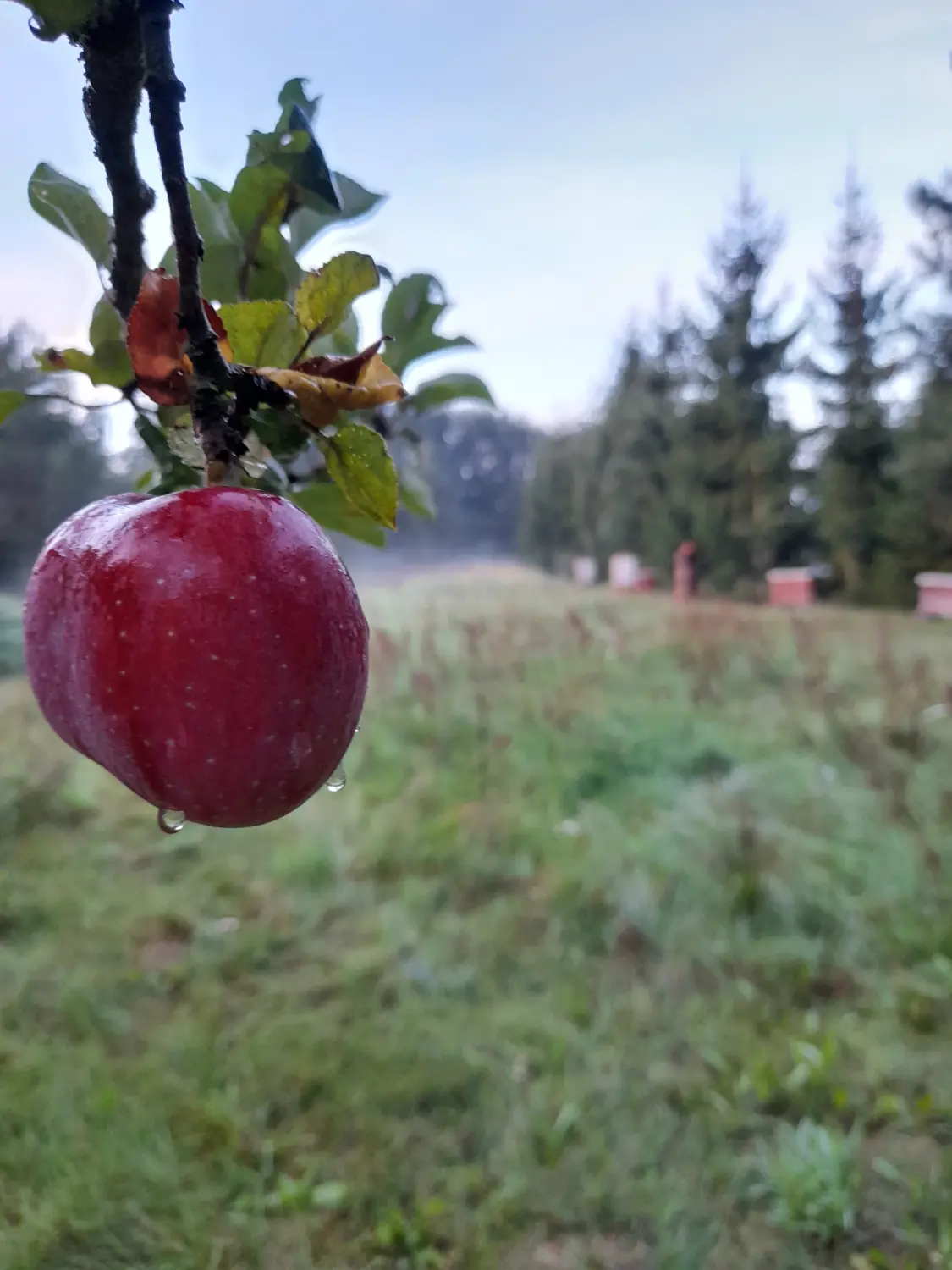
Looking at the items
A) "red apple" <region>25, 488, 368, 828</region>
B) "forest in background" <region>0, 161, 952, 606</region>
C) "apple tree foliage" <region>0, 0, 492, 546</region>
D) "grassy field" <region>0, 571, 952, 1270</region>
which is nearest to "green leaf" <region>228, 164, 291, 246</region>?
"apple tree foliage" <region>0, 0, 492, 546</region>

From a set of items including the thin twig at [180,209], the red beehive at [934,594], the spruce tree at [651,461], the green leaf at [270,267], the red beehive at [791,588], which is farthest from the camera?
the spruce tree at [651,461]

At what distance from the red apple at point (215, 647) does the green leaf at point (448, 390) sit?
18cm

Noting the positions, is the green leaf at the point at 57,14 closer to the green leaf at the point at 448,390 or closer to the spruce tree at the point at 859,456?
the green leaf at the point at 448,390

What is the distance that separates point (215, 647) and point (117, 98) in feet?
0.46

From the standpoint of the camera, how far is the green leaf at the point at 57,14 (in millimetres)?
209

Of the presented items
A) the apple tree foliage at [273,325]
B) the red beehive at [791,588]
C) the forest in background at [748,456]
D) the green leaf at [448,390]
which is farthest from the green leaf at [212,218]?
the red beehive at [791,588]

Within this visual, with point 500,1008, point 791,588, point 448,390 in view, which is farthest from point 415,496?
point 791,588

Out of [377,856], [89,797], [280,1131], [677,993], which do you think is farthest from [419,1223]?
[89,797]

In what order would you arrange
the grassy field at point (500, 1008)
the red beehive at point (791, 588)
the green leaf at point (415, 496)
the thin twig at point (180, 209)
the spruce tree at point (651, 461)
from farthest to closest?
the spruce tree at point (651, 461)
the red beehive at point (791, 588)
the grassy field at point (500, 1008)
the green leaf at point (415, 496)
the thin twig at point (180, 209)

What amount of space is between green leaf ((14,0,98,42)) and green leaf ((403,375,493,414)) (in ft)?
0.67

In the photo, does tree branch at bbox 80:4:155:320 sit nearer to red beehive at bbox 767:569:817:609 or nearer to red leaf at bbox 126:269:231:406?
red leaf at bbox 126:269:231:406

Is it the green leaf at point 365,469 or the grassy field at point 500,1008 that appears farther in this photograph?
the grassy field at point 500,1008

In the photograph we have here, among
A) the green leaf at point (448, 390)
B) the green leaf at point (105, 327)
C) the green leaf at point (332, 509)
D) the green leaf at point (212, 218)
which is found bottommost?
the green leaf at point (332, 509)

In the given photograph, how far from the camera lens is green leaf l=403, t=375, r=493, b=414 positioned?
0.41 meters
